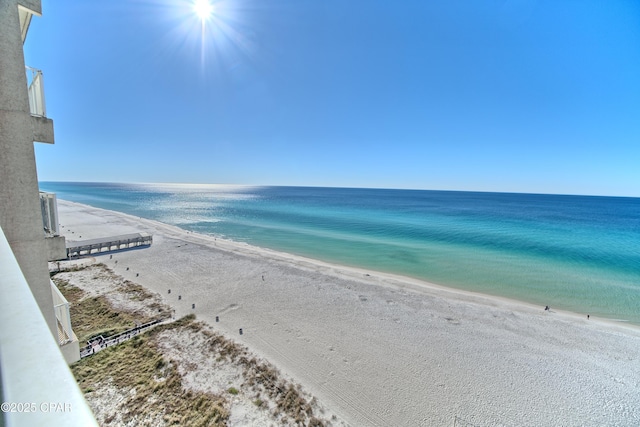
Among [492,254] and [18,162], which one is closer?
[18,162]

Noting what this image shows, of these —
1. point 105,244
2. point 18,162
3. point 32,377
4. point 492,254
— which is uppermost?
point 18,162

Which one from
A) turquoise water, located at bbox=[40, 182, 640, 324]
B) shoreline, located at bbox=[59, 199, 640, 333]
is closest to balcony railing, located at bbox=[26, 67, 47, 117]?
shoreline, located at bbox=[59, 199, 640, 333]

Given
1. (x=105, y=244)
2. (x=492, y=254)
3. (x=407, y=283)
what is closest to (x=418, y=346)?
(x=407, y=283)

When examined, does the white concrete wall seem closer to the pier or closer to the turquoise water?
the turquoise water

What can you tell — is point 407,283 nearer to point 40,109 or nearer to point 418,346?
point 418,346

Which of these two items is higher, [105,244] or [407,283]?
[105,244]

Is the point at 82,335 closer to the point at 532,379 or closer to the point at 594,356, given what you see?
the point at 532,379
